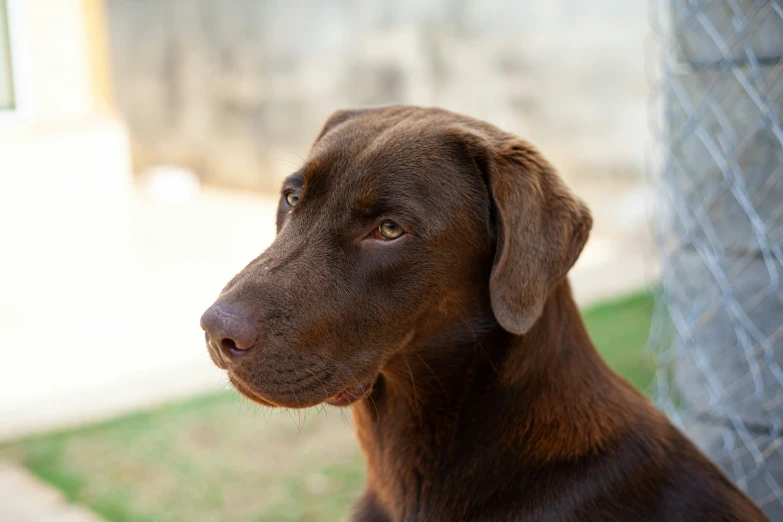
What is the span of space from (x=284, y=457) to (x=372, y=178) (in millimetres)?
2597

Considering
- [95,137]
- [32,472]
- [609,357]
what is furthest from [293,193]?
[95,137]

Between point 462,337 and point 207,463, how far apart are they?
8.20ft

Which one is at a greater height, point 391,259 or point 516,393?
point 391,259

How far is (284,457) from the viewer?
4383 millimetres

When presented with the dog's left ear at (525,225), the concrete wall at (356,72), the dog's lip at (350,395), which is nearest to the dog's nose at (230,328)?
the dog's lip at (350,395)

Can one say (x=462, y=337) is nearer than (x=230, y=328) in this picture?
No

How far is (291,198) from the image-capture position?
7.78 ft

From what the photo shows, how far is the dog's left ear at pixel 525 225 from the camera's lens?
6.75ft

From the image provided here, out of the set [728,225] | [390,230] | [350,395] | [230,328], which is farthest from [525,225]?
[728,225]

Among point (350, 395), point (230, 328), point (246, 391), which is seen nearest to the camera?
point (230, 328)

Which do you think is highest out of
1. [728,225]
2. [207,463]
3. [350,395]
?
[728,225]

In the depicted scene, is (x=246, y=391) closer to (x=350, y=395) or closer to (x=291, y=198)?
(x=350, y=395)

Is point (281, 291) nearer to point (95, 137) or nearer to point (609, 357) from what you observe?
point (609, 357)

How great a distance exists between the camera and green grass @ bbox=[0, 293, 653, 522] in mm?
3863
